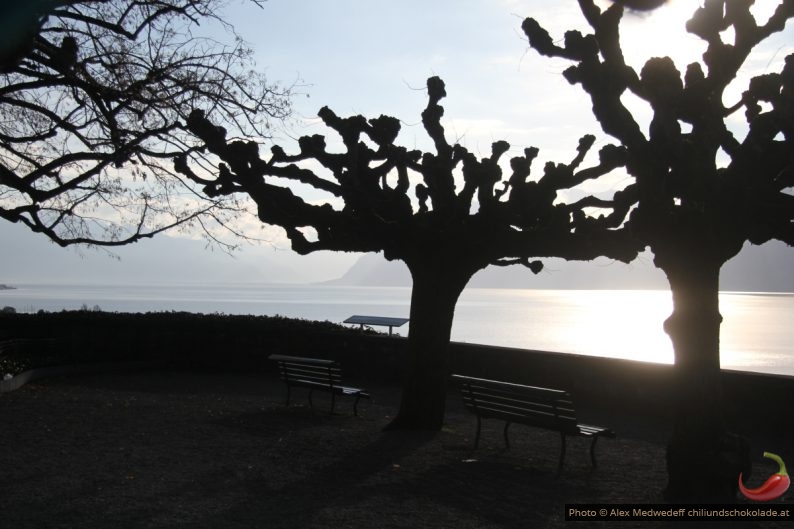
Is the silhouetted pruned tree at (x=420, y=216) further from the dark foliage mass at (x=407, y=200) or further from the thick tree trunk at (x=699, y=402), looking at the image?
the thick tree trunk at (x=699, y=402)

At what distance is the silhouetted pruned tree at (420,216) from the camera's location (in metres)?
9.96

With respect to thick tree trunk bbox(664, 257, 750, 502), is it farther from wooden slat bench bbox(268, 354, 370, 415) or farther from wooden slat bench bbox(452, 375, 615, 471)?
wooden slat bench bbox(268, 354, 370, 415)

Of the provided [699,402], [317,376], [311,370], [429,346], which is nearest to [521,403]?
[429,346]

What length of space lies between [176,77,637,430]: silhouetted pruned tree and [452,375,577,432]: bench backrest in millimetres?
994

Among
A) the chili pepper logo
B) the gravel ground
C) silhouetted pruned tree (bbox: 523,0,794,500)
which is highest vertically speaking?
silhouetted pruned tree (bbox: 523,0,794,500)

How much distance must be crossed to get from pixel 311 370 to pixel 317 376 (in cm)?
38

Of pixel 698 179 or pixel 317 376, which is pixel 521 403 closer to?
pixel 698 179

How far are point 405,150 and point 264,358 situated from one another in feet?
29.3

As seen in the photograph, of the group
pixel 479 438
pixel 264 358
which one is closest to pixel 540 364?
pixel 479 438

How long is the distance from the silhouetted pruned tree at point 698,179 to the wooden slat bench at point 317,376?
18.3 feet

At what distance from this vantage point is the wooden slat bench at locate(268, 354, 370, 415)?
11.6 meters

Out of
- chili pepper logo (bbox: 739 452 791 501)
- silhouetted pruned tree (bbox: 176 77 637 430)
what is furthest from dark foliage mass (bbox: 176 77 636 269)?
chili pepper logo (bbox: 739 452 791 501)

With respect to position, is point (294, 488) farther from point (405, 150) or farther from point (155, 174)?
point (155, 174)

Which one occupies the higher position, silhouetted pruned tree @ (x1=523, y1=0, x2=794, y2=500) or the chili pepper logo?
silhouetted pruned tree @ (x1=523, y1=0, x2=794, y2=500)
